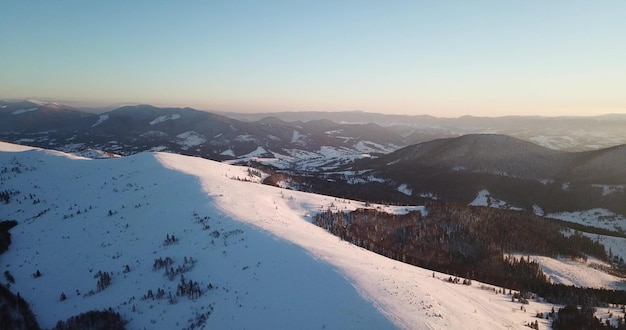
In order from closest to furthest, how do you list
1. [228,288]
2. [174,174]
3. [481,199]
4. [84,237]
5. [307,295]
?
[307,295] < [228,288] < [84,237] < [174,174] < [481,199]

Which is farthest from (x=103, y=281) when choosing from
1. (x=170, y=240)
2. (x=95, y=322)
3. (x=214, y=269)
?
(x=214, y=269)

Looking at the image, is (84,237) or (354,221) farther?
(354,221)

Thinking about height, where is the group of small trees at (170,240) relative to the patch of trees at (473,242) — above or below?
above

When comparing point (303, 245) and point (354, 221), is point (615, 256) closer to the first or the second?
point (354, 221)

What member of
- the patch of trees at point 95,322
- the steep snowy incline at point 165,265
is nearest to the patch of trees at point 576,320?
the steep snowy incline at point 165,265

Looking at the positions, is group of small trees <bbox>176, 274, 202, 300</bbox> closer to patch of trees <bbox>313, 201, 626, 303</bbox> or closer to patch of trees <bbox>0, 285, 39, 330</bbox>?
patch of trees <bbox>0, 285, 39, 330</bbox>

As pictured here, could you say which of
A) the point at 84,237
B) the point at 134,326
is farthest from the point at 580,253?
the point at 84,237

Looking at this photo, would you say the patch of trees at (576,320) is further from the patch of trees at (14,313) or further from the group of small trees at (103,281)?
the patch of trees at (14,313)

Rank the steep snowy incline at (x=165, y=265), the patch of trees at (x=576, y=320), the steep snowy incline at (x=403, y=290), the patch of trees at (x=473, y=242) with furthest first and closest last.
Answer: the patch of trees at (x=473, y=242)
the patch of trees at (x=576, y=320)
the steep snowy incline at (x=165, y=265)
the steep snowy incline at (x=403, y=290)
